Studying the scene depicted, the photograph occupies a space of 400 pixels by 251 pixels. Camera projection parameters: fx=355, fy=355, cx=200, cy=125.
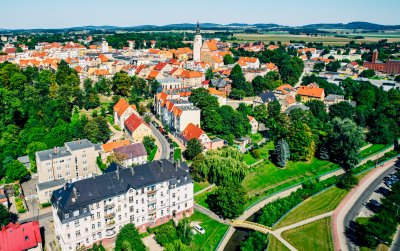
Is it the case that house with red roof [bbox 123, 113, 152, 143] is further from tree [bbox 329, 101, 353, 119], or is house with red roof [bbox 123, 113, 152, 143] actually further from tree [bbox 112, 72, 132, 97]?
tree [bbox 329, 101, 353, 119]

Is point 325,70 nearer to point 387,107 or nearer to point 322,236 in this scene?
point 387,107

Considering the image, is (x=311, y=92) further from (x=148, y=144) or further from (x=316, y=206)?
(x=148, y=144)

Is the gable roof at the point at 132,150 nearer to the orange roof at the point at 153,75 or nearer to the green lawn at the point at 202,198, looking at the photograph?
the green lawn at the point at 202,198

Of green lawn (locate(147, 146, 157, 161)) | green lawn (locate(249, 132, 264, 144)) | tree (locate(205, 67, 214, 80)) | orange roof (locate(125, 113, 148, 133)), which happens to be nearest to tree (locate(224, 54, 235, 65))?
tree (locate(205, 67, 214, 80))

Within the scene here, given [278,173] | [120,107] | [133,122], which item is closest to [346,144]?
[278,173]

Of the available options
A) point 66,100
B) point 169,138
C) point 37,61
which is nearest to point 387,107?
point 169,138

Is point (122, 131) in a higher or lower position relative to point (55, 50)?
lower
